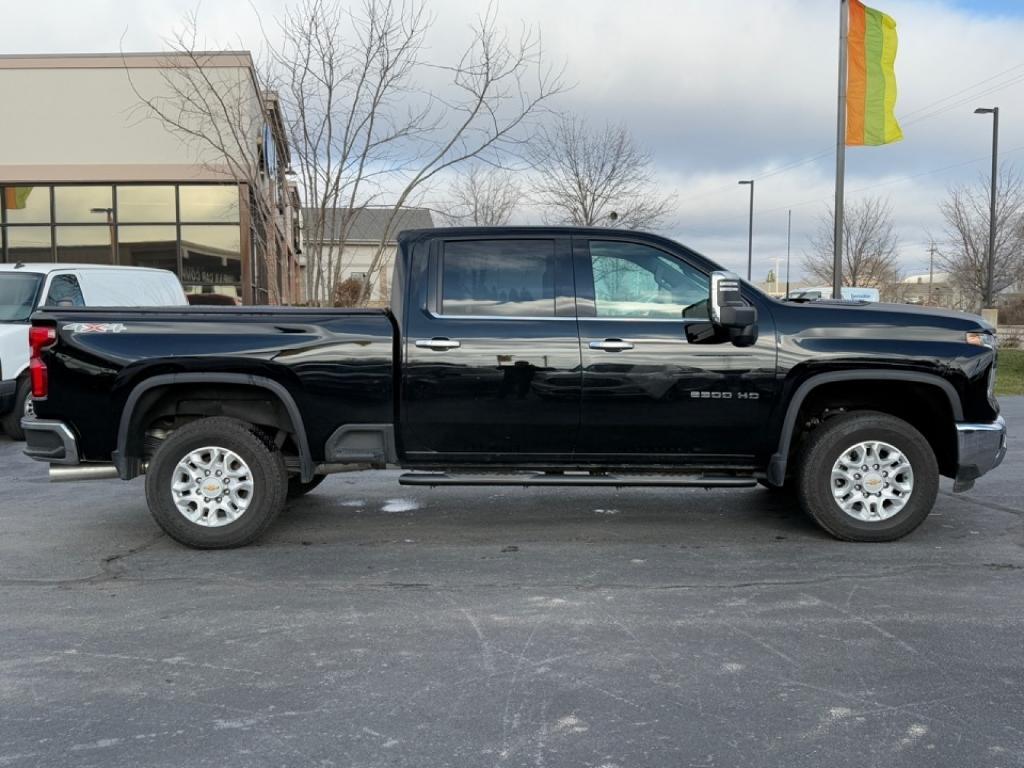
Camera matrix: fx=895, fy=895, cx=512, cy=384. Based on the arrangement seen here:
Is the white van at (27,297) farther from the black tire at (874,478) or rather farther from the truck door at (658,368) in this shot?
the black tire at (874,478)

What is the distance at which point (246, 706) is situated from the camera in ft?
11.3

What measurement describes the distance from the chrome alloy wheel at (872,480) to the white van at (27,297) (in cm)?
809

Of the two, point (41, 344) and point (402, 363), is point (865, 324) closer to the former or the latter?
point (402, 363)

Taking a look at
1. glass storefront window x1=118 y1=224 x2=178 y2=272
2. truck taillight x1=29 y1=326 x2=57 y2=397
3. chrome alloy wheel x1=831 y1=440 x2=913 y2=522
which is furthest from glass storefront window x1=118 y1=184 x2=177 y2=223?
chrome alloy wheel x1=831 y1=440 x2=913 y2=522

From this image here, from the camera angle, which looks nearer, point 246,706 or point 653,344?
point 246,706

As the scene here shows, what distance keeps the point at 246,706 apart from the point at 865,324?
13.8ft

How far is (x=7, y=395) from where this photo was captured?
32.4ft

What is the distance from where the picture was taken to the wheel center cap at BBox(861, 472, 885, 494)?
5.68 meters

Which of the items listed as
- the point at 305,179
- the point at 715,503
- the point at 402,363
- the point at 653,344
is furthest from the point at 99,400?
the point at 305,179

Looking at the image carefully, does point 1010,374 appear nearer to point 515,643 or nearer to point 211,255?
point 211,255

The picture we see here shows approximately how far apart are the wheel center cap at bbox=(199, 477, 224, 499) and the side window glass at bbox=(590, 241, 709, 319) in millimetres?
2636

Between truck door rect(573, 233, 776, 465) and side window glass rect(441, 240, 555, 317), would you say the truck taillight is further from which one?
truck door rect(573, 233, 776, 465)

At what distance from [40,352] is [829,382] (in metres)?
4.96

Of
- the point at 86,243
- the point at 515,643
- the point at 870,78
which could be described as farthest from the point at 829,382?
the point at 86,243
